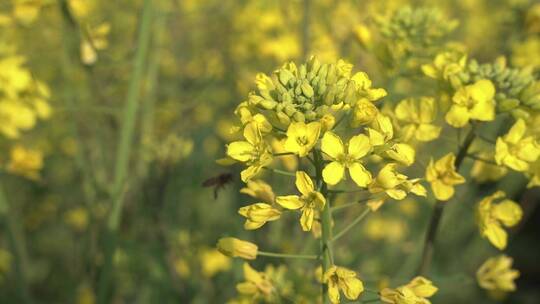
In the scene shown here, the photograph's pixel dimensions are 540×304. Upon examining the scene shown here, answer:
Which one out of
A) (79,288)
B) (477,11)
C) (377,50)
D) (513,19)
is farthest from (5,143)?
(477,11)

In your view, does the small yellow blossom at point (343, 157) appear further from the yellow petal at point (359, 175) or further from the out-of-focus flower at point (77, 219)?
the out-of-focus flower at point (77, 219)

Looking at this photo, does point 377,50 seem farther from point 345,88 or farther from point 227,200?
point 227,200

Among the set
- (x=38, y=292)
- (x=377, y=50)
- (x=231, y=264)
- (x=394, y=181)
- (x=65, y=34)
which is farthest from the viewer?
(x=38, y=292)

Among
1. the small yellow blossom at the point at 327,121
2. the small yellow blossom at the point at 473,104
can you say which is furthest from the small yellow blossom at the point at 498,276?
the small yellow blossom at the point at 327,121

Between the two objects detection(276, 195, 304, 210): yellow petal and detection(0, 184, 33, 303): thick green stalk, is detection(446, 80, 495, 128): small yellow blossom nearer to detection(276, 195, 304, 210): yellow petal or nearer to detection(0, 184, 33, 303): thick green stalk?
detection(276, 195, 304, 210): yellow petal

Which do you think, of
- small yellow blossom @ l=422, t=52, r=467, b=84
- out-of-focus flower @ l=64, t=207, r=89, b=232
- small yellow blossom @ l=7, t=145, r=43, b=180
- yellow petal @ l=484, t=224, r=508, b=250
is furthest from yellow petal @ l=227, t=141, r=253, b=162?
out-of-focus flower @ l=64, t=207, r=89, b=232

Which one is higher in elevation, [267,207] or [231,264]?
[267,207]
